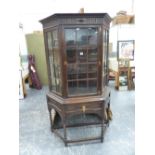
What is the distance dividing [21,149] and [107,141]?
1155 millimetres

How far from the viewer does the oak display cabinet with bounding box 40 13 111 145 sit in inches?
67.3

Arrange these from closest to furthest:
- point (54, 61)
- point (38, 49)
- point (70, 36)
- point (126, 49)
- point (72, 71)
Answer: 1. point (70, 36)
2. point (72, 71)
3. point (54, 61)
4. point (126, 49)
5. point (38, 49)

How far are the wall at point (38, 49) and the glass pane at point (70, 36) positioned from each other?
10.4ft

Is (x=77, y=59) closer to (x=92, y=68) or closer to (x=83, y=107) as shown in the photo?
(x=92, y=68)

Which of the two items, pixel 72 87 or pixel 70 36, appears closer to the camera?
pixel 70 36

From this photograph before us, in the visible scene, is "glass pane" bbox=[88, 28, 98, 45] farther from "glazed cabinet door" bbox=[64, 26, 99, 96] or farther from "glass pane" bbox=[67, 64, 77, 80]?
"glass pane" bbox=[67, 64, 77, 80]

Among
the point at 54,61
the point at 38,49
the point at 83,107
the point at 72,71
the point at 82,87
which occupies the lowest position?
the point at 83,107

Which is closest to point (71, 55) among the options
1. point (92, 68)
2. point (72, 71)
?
point (72, 71)

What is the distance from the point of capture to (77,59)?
6.04 feet

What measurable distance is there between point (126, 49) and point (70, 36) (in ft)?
9.03

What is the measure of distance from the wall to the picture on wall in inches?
87.5

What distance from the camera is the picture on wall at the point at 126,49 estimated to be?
13.5 ft

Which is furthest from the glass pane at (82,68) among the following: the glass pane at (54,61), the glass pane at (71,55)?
the glass pane at (54,61)
